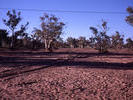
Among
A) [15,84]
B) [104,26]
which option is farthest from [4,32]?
[15,84]

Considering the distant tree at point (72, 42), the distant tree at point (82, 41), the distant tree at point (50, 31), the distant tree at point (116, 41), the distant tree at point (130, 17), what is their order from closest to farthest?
the distant tree at point (130, 17) → the distant tree at point (50, 31) → the distant tree at point (116, 41) → the distant tree at point (82, 41) → the distant tree at point (72, 42)

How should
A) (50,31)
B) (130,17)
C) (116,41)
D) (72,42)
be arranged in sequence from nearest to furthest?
(130,17) → (50,31) → (116,41) → (72,42)

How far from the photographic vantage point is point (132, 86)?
8086 millimetres

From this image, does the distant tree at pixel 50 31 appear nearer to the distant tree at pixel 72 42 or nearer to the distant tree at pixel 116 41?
the distant tree at pixel 116 41

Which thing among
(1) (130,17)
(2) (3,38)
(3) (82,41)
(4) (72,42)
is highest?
(1) (130,17)

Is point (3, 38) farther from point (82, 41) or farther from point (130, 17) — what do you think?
point (82, 41)

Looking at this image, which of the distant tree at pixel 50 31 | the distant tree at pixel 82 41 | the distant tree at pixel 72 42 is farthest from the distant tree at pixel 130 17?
the distant tree at pixel 72 42

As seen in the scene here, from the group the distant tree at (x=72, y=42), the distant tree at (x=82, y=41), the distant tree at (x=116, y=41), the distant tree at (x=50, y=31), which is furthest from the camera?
the distant tree at (x=72, y=42)

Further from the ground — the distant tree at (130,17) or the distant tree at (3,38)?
the distant tree at (130,17)

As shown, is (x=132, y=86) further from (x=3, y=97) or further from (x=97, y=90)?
(x=3, y=97)

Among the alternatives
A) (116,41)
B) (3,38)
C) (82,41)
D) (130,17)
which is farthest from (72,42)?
(130,17)

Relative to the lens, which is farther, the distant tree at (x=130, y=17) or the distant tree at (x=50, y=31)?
the distant tree at (x=50, y=31)

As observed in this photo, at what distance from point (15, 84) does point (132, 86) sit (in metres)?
5.84

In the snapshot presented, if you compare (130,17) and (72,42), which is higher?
(130,17)
